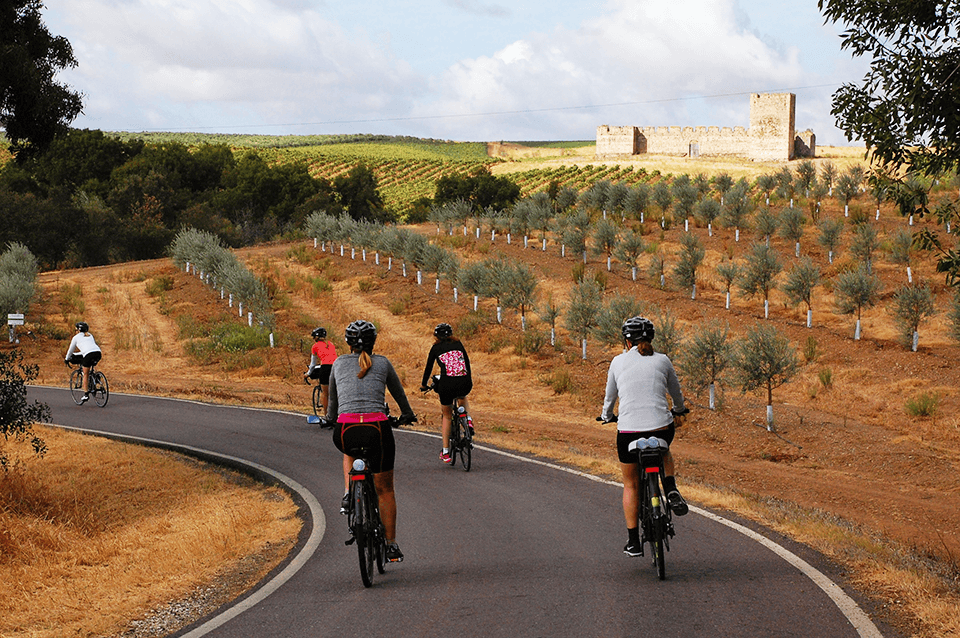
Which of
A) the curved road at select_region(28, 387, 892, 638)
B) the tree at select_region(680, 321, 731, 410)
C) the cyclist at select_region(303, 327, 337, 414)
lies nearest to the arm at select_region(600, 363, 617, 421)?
the curved road at select_region(28, 387, 892, 638)

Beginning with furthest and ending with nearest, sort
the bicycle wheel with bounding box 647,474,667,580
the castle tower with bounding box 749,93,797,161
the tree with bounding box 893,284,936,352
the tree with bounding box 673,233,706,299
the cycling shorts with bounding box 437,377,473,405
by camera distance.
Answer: the castle tower with bounding box 749,93,797,161 < the tree with bounding box 673,233,706,299 < the tree with bounding box 893,284,936,352 < the cycling shorts with bounding box 437,377,473,405 < the bicycle wheel with bounding box 647,474,667,580

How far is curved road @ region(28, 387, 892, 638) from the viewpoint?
6227 millimetres

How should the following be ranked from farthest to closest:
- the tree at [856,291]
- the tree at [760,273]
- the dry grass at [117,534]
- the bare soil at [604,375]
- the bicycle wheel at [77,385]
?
the tree at [760,273] < the tree at [856,291] < the bicycle wheel at [77,385] < the bare soil at [604,375] < the dry grass at [117,534]

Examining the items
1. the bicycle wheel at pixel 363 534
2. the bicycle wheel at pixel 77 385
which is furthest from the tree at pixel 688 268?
the bicycle wheel at pixel 363 534

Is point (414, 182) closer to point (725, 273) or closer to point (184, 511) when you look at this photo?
point (725, 273)

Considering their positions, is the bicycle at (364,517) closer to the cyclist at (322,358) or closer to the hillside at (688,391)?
the hillside at (688,391)

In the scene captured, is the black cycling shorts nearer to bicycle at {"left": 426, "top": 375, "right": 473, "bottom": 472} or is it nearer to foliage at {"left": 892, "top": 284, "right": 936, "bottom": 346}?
bicycle at {"left": 426, "top": 375, "right": 473, "bottom": 472}

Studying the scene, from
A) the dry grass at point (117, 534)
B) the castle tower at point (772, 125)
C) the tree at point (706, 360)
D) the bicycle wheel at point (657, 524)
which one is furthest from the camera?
the castle tower at point (772, 125)

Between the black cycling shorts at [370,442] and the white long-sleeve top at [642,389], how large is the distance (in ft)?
6.07

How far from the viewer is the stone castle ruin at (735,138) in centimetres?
9662

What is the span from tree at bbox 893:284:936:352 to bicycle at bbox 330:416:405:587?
987 inches

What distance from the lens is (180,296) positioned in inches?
1769

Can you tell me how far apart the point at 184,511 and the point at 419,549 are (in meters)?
Answer: 4.35

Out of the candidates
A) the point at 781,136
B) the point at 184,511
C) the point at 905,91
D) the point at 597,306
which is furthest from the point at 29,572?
the point at 781,136
